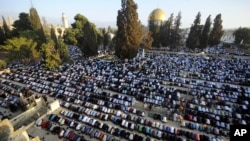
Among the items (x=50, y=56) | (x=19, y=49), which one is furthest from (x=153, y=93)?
(x=19, y=49)

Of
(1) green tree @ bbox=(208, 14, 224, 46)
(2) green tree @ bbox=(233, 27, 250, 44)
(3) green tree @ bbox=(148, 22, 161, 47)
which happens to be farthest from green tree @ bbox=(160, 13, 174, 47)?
(2) green tree @ bbox=(233, 27, 250, 44)

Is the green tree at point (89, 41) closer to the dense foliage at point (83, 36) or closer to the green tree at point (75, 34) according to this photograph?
the dense foliage at point (83, 36)

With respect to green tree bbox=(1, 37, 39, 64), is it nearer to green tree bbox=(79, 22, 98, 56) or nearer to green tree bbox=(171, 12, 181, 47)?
green tree bbox=(79, 22, 98, 56)

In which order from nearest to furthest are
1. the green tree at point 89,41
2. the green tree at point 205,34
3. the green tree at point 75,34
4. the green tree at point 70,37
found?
the green tree at point 89,41 < the green tree at point 205,34 < the green tree at point 70,37 < the green tree at point 75,34

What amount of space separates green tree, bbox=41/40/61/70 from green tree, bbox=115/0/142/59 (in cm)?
1528

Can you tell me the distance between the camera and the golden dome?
76.1m

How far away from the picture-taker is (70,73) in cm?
3694

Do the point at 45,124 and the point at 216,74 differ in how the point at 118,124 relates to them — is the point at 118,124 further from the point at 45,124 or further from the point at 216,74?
the point at 216,74

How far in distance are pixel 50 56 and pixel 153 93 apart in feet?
80.7

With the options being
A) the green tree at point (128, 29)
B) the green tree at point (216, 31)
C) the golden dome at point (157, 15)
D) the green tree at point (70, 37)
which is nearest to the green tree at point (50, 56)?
the green tree at point (128, 29)

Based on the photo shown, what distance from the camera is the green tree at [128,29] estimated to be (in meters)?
42.1

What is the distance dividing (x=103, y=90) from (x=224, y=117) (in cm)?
1905

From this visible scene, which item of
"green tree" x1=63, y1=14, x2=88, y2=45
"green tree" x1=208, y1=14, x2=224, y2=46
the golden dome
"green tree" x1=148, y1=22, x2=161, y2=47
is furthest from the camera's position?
the golden dome

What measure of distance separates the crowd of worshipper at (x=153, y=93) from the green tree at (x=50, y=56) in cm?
179
